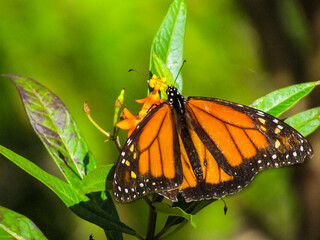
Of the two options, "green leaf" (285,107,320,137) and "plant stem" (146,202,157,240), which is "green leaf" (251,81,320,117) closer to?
"green leaf" (285,107,320,137)

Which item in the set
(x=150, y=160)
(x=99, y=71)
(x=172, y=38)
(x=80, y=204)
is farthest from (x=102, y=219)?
(x=99, y=71)

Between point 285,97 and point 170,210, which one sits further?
point 285,97

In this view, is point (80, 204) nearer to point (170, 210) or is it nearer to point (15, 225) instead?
point (15, 225)

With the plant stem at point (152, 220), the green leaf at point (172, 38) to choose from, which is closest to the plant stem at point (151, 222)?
the plant stem at point (152, 220)

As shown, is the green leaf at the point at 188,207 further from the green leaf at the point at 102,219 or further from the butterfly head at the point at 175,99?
the butterfly head at the point at 175,99

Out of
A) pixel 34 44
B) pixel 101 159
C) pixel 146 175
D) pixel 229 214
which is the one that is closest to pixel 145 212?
pixel 101 159
